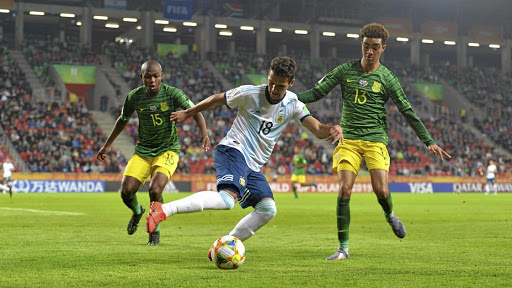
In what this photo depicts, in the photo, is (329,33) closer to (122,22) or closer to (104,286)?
(122,22)

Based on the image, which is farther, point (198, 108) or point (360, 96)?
point (360, 96)

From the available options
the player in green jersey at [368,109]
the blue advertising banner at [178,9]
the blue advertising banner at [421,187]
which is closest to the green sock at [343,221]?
the player in green jersey at [368,109]

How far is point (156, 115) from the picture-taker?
34.3 feet

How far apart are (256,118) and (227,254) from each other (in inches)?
58.4

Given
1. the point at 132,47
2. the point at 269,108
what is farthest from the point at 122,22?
the point at 269,108

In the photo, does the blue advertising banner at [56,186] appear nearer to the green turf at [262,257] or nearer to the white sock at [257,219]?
the green turf at [262,257]

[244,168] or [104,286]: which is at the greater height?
[244,168]

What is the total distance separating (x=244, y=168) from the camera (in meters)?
7.95

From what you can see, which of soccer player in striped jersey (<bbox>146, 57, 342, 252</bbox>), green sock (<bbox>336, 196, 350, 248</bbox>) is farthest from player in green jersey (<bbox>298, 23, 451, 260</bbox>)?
soccer player in striped jersey (<bbox>146, 57, 342, 252</bbox>)

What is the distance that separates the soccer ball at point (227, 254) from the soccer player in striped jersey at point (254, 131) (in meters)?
0.43

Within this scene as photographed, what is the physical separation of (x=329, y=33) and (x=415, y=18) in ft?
28.4

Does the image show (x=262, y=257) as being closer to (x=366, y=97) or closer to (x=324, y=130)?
(x=324, y=130)

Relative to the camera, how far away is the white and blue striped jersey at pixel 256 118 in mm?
8055

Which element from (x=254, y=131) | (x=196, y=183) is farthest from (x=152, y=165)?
(x=196, y=183)
